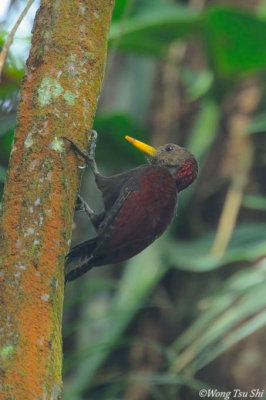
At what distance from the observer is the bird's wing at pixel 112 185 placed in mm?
3152

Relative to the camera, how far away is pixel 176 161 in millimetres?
3502

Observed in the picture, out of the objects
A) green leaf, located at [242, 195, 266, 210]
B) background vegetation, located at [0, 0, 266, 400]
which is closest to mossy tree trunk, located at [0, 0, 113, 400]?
background vegetation, located at [0, 0, 266, 400]

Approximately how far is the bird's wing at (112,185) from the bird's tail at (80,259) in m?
0.36

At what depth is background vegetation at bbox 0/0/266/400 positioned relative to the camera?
4.06 m

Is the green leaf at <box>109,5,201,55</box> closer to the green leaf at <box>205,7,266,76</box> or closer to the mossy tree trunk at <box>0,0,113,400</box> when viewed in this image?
the green leaf at <box>205,7,266,76</box>

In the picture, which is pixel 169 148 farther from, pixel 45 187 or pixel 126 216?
pixel 45 187

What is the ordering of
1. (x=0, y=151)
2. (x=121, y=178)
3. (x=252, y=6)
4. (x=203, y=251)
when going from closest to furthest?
(x=121, y=178), (x=0, y=151), (x=203, y=251), (x=252, y=6)

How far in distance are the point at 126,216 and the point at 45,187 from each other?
902 millimetres

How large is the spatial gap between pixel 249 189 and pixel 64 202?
339 cm

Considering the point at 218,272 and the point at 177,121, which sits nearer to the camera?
the point at 218,272

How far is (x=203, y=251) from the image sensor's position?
14.9ft

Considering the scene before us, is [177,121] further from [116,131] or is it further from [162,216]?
[162,216]

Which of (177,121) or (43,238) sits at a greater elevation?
(43,238)

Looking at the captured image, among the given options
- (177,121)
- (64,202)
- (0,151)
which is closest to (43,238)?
(64,202)
